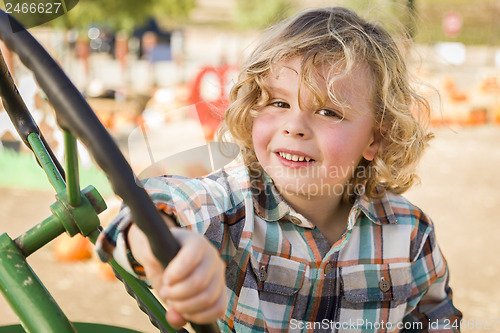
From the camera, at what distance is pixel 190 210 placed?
1139 millimetres

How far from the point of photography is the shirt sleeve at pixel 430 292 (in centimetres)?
148

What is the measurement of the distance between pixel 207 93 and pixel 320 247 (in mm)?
5645

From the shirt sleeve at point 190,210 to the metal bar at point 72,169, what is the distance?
73 millimetres

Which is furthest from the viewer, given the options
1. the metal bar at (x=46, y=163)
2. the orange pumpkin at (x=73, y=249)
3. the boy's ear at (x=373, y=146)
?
the orange pumpkin at (x=73, y=249)

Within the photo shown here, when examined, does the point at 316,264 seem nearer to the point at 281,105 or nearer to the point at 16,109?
the point at 281,105

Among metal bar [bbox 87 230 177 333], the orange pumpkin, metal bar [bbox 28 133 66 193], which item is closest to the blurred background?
the orange pumpkin

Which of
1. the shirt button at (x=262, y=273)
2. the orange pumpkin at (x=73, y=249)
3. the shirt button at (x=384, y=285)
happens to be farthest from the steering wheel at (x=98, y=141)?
the orange pumpkin at (x=73, y=249)

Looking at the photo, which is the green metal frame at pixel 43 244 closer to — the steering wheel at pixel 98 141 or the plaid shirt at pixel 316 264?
the steering wheel at pixel 98 141

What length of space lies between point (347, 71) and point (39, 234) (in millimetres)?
805

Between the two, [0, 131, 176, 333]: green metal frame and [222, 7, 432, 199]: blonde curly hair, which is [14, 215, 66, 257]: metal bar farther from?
[222, 7, 432, 199]: blonde curly hair

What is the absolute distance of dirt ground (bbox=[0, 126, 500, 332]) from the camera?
300 centimetres

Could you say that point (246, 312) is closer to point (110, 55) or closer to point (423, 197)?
point (423, 197)

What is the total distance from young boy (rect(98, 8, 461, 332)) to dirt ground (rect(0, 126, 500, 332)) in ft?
3.26

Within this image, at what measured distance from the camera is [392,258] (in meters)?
1.45
